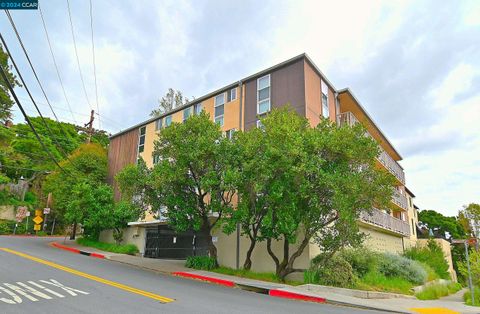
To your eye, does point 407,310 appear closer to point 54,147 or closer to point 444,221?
point 54,147

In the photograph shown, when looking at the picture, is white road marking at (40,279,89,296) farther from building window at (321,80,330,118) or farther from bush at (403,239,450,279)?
bush at (403,239,450,279)

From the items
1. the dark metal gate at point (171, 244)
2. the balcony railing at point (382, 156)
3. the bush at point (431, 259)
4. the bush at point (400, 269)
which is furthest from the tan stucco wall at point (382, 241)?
the dark metal gate at point (171, 244)

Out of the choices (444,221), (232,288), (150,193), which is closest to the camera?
(232,288)

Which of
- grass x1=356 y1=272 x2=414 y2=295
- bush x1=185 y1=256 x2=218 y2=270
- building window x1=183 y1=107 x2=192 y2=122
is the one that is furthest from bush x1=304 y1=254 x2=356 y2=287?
building window x1=183 y1=107 x2=192 y2=122

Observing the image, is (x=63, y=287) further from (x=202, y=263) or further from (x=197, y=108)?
(x=197, y=108)

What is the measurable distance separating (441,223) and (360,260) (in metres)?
49.7

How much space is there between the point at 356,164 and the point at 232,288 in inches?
278

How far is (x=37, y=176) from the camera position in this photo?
4375cm

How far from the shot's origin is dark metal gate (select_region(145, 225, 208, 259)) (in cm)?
2541

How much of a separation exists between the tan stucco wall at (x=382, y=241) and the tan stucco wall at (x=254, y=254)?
23.0 ft

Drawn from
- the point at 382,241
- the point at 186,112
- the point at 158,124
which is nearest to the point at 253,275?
the point at 382,241

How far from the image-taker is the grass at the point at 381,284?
1354 centimetres

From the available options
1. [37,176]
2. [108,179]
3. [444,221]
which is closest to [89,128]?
[37,176]

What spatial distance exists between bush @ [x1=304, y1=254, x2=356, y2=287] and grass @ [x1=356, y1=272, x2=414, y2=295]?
50cm
